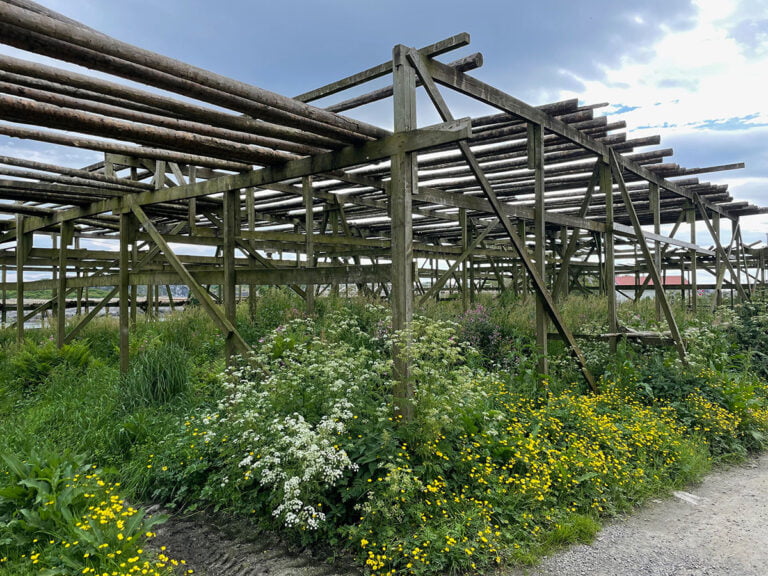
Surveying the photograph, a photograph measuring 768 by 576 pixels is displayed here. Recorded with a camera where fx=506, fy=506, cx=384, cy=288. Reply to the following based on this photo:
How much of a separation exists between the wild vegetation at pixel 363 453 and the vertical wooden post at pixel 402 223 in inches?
5.7

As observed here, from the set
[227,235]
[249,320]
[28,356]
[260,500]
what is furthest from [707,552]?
[28,356]

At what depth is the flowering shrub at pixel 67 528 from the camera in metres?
3.28

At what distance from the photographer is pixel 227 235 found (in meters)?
6.50

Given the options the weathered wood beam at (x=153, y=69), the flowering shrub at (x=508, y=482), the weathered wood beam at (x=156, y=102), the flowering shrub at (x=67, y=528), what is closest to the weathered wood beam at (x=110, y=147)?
the weathered wood beam at (x=156, y=102)

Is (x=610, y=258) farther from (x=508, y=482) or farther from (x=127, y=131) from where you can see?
(x=127, y=131)

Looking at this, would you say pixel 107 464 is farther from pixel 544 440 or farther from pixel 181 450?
pixel 544 440

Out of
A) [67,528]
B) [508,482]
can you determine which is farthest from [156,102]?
[508,482]

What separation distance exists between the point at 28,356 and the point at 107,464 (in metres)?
4.40

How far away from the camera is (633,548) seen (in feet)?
12.8

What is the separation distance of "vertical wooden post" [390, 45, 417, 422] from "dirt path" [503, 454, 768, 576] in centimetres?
171

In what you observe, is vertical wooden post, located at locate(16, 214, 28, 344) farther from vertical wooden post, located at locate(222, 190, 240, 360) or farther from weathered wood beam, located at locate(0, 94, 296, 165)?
weathered wood beam, located at locate(0, 94, 296, 165)

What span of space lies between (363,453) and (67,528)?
215cm

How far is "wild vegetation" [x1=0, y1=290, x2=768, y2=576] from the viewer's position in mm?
3598

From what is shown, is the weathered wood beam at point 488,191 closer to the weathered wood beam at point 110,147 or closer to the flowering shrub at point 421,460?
the flowering shrub at point 421,460
